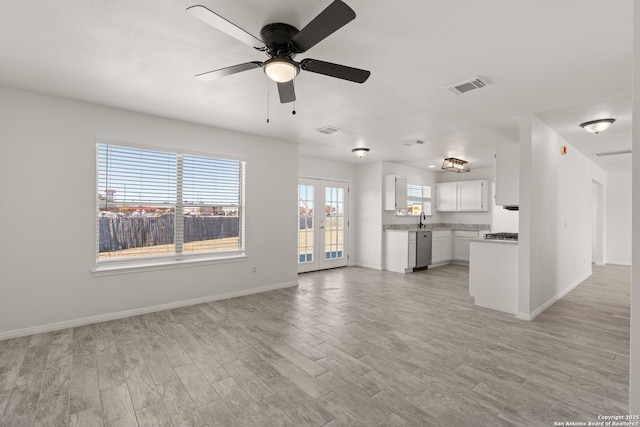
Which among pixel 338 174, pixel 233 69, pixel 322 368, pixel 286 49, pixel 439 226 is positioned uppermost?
pixel 286 49

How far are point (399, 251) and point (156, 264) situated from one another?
495cm

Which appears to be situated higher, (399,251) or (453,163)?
(453,163)

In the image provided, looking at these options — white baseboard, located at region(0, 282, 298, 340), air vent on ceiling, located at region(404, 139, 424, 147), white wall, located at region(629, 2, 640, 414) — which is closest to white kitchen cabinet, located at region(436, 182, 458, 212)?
air vent on ceiling, located at region(404, 139, 424, 147)

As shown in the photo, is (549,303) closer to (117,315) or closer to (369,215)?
(369,215)

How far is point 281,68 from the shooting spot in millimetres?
2143

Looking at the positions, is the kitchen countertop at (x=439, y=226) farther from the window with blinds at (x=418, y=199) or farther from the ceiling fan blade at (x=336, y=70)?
the ceiling fan blade at (x=336, y=70)

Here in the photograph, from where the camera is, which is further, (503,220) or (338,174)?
(503,220)

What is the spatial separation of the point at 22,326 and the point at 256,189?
3238 millimetres

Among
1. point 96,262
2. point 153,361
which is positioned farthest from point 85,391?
point 96,262

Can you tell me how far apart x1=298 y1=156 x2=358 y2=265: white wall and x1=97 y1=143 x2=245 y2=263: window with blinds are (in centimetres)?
199

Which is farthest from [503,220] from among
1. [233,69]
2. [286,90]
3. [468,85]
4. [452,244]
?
[233,69]

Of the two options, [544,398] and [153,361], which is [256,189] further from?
Result: [544,398]

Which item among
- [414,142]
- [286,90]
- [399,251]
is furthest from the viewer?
[399,251]

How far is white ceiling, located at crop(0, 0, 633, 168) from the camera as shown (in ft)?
6.57
